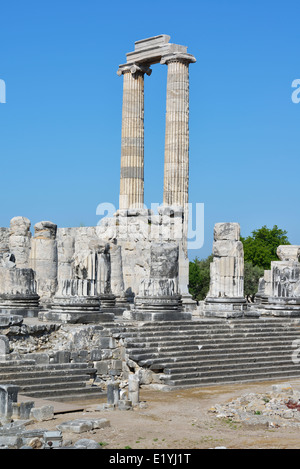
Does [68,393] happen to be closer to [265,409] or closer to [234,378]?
[265,409]

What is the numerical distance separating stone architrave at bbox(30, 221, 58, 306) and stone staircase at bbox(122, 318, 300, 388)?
614 centimetres

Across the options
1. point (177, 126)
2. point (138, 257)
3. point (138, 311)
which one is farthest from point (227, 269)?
point (177, 126)

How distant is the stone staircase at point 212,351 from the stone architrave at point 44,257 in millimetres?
6144

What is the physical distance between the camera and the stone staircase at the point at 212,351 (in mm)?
17344

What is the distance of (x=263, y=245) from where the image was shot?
178 feet

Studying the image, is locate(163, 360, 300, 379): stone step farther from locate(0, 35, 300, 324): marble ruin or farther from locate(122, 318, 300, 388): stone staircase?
locate(0, 35, 300, 324): marble ruin

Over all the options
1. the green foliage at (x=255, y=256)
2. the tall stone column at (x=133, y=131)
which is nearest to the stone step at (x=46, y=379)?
the tall stone column at (x=133, y=131)

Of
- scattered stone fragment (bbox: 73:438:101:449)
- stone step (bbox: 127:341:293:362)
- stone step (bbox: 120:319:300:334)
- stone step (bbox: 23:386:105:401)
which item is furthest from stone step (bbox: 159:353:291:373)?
scattered stone fragment (bbox: 73:438:101:449)

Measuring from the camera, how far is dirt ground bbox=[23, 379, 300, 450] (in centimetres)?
1109

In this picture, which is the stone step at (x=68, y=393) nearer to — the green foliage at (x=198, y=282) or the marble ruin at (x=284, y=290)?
the marble ruin at (x=284, y=290)

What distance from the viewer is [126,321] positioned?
64.8 feet
